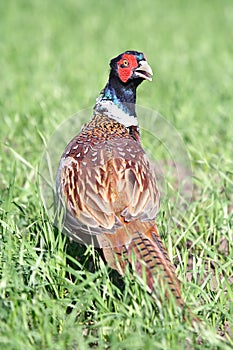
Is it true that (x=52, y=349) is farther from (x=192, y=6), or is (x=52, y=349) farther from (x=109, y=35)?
(x=192, y=6)

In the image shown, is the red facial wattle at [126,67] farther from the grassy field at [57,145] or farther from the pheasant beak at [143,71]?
the grassy field at [57,145]

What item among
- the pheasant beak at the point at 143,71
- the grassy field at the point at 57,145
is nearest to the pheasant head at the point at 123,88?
the pheasant beak at the point at 143,71

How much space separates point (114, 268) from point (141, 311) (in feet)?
0.71

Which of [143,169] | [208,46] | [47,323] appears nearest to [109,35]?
[208,46]

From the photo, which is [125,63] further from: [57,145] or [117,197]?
[57,145]

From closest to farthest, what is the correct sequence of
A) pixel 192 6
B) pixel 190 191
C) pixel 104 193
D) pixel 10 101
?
pixel 104 193 < pixel 190 191 < pixel 10 101 < pixel 192 6

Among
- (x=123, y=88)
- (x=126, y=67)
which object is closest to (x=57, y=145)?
(x=123, y=88)

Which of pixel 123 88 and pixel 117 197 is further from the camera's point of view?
pixel 123 88

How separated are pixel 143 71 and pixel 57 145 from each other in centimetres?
124

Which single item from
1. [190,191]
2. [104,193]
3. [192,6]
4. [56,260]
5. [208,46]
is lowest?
[56,260]

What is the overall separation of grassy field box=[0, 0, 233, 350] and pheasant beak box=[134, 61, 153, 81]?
0.64 metres

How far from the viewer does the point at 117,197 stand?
2.96 m

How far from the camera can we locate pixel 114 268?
285 cm

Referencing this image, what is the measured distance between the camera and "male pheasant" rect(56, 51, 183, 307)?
9.25ft
